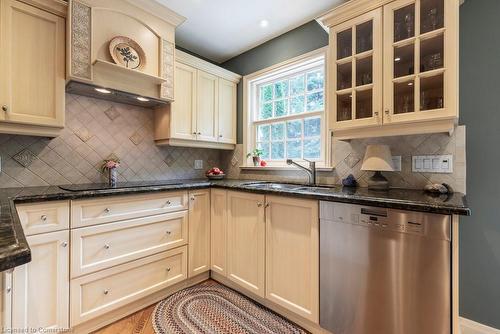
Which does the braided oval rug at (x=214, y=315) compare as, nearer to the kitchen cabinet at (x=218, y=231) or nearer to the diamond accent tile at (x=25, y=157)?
the kitchen cabinet at (x=218, y=231)

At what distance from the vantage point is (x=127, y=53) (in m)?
1.95

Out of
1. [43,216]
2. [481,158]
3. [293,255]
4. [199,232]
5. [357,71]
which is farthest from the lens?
[199,232]

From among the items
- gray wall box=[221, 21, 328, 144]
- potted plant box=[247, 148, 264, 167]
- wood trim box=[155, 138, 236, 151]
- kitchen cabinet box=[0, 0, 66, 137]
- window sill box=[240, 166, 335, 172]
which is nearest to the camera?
kitchen cabinet box=[0, 0, 66, 137]

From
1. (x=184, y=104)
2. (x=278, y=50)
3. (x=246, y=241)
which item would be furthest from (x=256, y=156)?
(x=278, y=50)

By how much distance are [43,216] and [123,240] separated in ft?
1.71

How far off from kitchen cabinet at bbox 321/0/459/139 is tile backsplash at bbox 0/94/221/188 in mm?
1858

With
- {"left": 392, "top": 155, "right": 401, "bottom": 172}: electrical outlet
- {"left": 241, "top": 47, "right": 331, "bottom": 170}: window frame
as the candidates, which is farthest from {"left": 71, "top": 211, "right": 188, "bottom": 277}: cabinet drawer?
{"left": 392, "top": 155, "right": 401, "bottom": 172}: electrical outlet

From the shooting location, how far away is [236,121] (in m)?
3.06

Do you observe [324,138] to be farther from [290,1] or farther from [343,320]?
[343,320]

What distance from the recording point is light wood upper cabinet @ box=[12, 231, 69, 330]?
132 cm

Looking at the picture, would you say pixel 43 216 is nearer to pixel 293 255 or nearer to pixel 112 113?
pixel 112 113

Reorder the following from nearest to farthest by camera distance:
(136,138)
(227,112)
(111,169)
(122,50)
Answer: (122,50)
(111,169)
(136,138)
(227,112)

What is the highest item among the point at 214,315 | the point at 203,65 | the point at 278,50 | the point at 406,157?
the point at 278,50

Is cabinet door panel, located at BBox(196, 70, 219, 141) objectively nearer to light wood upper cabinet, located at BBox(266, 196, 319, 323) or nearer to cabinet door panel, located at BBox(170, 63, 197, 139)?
cabinet door panel, located at BBox(170, 63, 197, 139)
